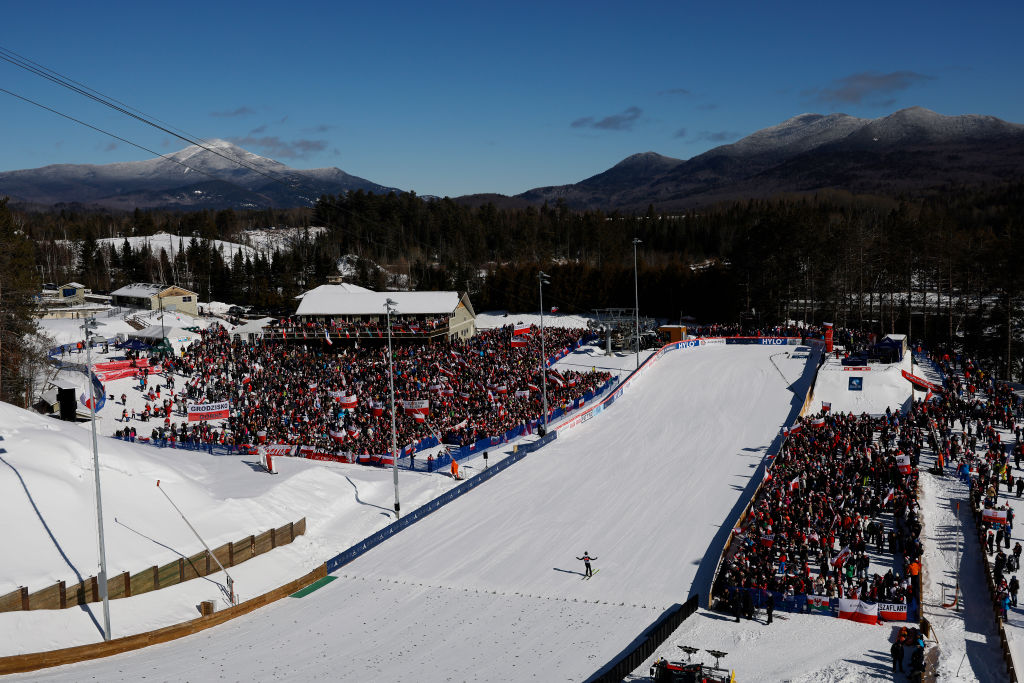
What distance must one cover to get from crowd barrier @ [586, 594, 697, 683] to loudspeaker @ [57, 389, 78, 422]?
97.2 feet

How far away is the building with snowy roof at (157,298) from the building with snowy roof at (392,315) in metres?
Answer: 21.7

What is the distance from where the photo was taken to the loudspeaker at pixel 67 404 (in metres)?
35.6

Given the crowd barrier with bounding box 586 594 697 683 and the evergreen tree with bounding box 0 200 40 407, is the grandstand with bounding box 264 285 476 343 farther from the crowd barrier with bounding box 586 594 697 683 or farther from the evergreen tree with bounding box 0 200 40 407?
the crowd barrier with bounding box 586 594 697 683

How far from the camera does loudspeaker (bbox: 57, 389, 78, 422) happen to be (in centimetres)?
3556

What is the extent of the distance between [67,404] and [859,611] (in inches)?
1339

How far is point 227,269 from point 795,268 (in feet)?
215

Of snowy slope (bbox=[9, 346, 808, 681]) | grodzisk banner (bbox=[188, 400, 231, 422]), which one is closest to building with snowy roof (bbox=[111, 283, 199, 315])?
grodzisk banner (bbox=[188, 400, 231, 422])

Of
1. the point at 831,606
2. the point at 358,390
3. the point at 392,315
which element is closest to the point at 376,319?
the point at 392,315

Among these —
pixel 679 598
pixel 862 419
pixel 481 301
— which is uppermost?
pixel 481 301

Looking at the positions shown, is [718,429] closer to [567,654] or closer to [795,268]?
[567,654]

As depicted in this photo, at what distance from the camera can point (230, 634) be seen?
1853 centimetres

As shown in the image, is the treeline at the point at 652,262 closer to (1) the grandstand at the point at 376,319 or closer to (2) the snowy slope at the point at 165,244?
(2) the snowy slope at the point at 165,244

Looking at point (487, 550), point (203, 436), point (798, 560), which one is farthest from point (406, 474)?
point (798, 560)

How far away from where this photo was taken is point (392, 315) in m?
57.6
